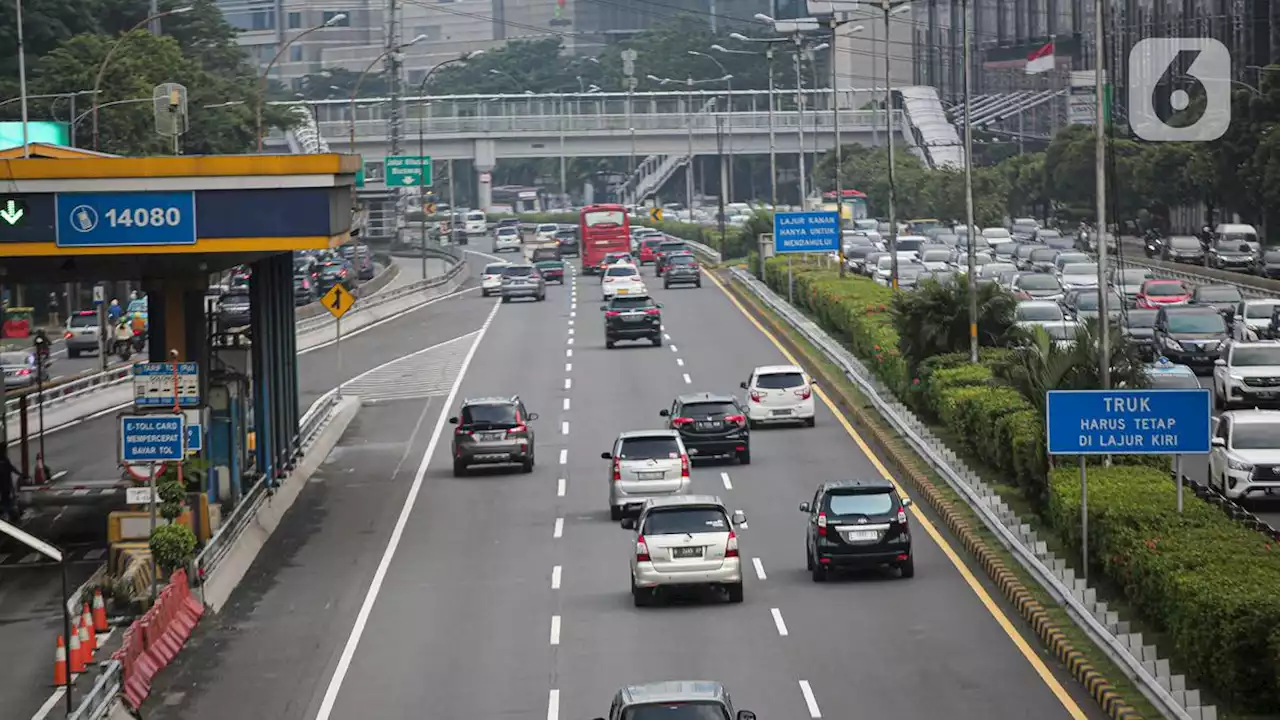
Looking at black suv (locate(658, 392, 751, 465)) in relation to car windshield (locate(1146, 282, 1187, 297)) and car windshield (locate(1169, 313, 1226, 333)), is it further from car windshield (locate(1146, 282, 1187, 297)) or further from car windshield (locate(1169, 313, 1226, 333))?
car windshield (locate(1146, 282, 1187, 297))

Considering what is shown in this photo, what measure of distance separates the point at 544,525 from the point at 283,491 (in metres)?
6.36

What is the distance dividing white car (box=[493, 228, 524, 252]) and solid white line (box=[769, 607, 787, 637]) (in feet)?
336

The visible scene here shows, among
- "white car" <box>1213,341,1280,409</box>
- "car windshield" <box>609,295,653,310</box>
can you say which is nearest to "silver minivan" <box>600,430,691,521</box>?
"white car" <box>1213,341,1280,409</box>

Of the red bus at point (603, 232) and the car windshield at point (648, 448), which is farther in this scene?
the red bus at point (603, 232)

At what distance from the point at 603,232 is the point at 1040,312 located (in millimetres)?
45888

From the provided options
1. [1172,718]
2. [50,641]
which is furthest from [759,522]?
[1172,718]

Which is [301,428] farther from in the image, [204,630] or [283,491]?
[204,630]

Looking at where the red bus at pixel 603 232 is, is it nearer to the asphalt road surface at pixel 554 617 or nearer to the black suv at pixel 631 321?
the black suv at pixel 631 321

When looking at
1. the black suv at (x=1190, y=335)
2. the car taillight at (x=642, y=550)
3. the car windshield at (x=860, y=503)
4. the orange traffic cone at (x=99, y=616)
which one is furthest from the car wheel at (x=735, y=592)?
the black suv at (x=1190, y=335)

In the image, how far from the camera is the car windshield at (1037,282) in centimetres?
6962

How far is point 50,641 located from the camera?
29891 millimetres

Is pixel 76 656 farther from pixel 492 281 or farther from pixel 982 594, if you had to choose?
pixel 492 281

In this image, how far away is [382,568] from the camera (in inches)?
1340

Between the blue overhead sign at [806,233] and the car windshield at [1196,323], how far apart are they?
20038 millimetres
